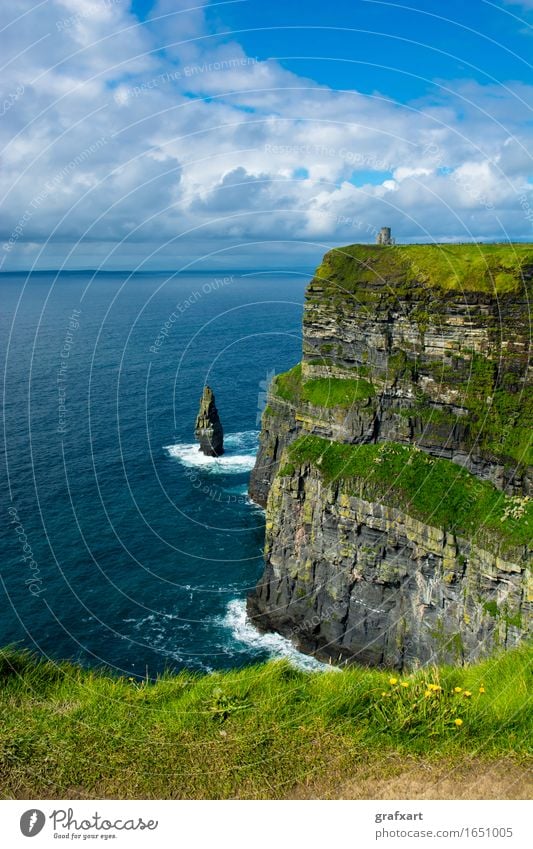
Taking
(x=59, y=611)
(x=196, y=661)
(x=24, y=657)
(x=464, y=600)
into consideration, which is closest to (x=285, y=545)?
(x=196, y=661)

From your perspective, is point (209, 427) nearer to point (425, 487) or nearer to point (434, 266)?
point (434, 266)

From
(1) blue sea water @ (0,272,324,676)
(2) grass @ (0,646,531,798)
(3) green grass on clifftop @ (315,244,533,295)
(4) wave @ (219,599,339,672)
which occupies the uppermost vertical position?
(3) green grass on clifftop @ (315,244,533,295)

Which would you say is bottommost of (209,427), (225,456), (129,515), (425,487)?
(129,515)

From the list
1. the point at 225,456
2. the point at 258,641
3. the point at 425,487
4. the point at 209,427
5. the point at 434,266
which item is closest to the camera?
the point at 425,487

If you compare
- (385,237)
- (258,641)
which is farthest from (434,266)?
(258,641)

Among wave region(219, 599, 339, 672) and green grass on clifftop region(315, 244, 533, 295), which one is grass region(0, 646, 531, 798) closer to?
wave region(219, 599, 339, 672)

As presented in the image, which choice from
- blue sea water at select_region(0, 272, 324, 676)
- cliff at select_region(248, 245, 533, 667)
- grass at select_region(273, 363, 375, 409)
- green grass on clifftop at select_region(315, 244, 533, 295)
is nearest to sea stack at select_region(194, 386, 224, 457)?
blue sea water at select_region(0, 272, 324, 676)

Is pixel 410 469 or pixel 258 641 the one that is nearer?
pixel 410 469
